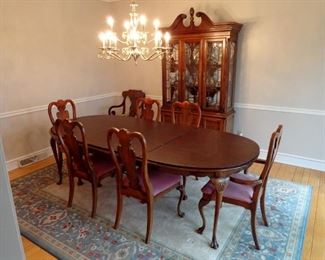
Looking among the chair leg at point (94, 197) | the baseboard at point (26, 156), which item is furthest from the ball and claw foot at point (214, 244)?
the baseboard at point (26, 156)

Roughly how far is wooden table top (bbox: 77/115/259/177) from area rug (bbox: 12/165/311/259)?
0.68 m

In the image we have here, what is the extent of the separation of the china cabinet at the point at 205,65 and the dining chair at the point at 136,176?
5.68 ft

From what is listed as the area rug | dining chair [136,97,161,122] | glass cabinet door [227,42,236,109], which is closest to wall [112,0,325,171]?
glass cabinet door [227,42,236,109]

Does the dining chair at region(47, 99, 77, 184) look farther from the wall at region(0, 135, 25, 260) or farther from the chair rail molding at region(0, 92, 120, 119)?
the wall at region(0, 135, 25, 260)

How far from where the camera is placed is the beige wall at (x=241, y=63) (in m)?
3.40

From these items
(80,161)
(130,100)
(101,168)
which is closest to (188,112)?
(101,168)

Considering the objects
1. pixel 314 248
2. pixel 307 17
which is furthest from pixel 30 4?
pixel 314 248

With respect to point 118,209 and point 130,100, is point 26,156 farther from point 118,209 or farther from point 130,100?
point 118,209

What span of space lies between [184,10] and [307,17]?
1748 millimetres

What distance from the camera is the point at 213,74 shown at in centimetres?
382

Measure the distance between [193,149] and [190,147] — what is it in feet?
0.18

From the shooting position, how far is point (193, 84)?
13.2 ft

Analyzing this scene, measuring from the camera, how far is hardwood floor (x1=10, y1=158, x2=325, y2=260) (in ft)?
6.99

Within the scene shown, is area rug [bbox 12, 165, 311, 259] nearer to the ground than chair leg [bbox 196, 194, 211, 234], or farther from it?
nearer to the ground
